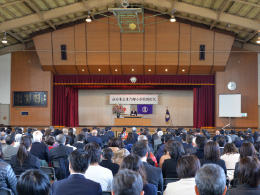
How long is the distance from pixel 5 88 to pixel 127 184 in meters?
18.3

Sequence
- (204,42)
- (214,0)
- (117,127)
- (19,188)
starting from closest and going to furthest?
(19,188) < (214,0) < (204,42) < (117,127)

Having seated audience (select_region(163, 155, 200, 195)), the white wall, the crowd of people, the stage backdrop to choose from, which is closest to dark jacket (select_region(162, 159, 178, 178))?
the crowd of people

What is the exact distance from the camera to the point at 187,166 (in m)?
2.79

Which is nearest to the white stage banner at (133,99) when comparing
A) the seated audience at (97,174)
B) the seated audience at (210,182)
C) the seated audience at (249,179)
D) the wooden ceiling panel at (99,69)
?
the wooden ceiling panel at (99,69)

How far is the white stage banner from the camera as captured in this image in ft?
66.2

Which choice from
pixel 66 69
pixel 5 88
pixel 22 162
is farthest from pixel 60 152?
pixel 5 88

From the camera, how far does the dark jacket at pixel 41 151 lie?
18.8 ft

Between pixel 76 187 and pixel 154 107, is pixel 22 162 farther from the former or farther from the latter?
pixel 154 107

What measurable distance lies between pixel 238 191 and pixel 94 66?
1533cm

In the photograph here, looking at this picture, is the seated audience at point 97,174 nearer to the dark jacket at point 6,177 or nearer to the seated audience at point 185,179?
the dark jacket at point 6,177

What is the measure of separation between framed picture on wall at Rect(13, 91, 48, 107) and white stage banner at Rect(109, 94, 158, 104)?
446 centimetres

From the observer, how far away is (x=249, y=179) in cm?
242

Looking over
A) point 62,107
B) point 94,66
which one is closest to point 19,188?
point 94,66

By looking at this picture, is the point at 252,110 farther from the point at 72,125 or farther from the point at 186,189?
the point at 186,189
